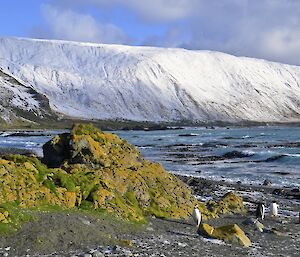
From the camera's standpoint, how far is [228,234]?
2002 cm

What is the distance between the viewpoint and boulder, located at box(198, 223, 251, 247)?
64.4 ft

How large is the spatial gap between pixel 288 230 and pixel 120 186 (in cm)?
811

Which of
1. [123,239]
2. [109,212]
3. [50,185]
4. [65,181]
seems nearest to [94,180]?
[65,181]

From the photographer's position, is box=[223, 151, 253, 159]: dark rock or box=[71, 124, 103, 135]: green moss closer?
box=[71, 124, 103, 135]: green moss

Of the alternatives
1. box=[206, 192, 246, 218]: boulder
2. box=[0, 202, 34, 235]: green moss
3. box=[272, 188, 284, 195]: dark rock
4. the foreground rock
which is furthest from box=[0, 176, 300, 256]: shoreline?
box=[272, 188, 284, 195]: dark rock

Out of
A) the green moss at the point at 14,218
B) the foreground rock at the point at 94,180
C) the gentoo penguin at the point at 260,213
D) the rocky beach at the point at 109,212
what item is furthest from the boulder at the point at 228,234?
the green moss at the point at 14,218

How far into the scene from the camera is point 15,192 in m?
18.8

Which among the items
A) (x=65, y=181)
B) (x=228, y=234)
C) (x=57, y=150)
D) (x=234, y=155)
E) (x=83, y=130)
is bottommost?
(x=234, y=155)

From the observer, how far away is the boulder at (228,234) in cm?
1962

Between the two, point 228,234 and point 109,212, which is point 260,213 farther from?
point 109,212

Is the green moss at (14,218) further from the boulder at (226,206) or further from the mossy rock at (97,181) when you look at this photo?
the boulder at (226,206)

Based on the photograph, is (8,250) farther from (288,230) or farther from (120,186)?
(288,230)

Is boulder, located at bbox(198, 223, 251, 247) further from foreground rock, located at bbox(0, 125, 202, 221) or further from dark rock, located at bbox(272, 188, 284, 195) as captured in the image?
dark rock, located at bbox(272, 188, 284, 195)

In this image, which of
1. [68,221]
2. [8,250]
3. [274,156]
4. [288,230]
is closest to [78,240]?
[68,221]
